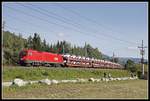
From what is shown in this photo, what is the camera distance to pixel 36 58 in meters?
54.8

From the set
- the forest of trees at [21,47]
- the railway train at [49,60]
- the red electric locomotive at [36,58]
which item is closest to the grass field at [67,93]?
the forest of trees at [21,47]

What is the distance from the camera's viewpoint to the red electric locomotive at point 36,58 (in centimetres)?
5300

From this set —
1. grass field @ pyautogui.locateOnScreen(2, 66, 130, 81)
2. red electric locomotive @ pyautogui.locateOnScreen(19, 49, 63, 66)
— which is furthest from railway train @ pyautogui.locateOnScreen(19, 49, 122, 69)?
grass field @ pyautogui.locateOnScreen(2, 66, 130, 81)

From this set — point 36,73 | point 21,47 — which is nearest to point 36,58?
point 36,73

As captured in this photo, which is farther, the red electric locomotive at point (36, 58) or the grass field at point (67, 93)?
the red electric locomotive at point (36, 58)

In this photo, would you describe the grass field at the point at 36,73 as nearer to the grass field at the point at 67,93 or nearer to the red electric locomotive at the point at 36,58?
the red electric locomotive at the point at 36,58

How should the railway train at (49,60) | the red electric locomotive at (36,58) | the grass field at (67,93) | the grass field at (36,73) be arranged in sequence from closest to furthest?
the grass field at (67,93) → the grass field at (36,73) → the red electric locomotive at (36,58) → the railway train at (49,60)

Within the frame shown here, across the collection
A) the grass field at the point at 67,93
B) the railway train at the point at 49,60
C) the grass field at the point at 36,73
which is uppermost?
the railway train at the point at 49,60

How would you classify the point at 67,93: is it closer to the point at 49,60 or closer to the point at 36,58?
the point at 36,58

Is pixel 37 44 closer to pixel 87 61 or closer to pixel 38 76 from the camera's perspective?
pixel 87 61

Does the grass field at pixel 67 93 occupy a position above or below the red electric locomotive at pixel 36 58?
below

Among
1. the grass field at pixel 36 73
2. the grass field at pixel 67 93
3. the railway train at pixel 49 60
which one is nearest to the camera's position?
the grass field at pixel 67 93

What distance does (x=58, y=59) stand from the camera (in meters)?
64.0

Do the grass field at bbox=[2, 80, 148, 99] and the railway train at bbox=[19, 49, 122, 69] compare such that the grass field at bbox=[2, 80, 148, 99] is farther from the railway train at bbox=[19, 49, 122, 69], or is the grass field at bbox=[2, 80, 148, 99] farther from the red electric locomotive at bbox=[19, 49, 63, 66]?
the railway train at bbox=[19, 49, 122, 69]
